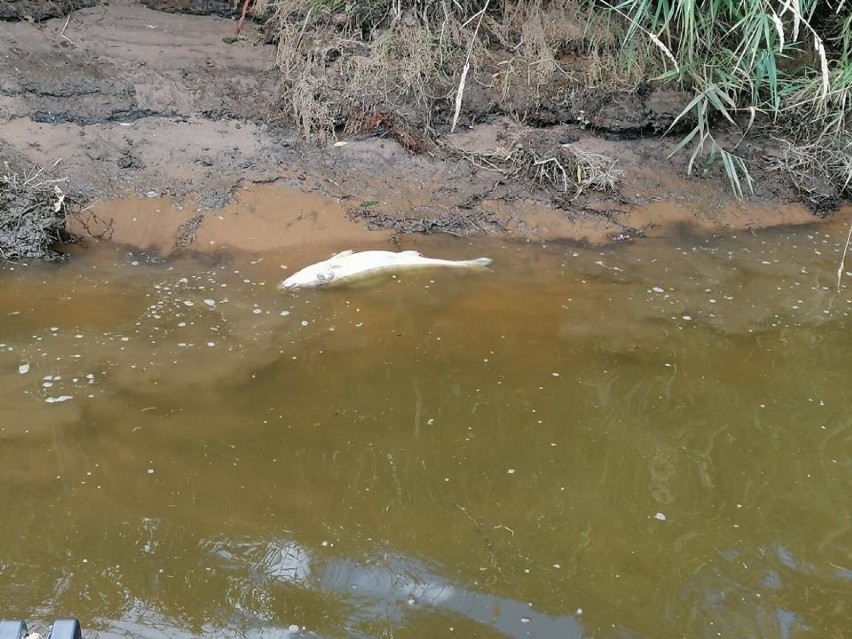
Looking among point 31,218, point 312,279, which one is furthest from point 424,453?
A: point 31,218

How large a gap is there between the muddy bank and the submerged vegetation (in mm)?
155

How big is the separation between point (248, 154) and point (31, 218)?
63.5 inches

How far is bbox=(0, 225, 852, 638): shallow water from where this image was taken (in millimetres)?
2875

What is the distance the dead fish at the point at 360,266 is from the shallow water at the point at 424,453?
0.10m

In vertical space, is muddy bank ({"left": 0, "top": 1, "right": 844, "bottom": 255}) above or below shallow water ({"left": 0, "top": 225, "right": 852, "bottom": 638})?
above

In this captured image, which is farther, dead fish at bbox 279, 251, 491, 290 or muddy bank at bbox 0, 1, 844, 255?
muddy bank at bbox 0, 1, 844, 255

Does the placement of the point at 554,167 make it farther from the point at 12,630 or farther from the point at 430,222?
the point at 12,630

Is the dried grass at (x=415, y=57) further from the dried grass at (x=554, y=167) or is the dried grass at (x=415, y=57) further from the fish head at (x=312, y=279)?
the fish head at (x=312, y=279)

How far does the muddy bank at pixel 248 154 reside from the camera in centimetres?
578

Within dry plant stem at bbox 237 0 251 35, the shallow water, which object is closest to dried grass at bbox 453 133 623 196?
the shallow water

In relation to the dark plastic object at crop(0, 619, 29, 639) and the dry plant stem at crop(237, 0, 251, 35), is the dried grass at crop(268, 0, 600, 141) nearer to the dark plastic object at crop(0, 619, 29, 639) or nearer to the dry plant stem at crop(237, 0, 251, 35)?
the dry plant stem at crop(237, 0, 251, 35)

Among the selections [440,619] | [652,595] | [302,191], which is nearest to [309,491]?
[440,619]

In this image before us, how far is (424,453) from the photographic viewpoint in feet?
11.7

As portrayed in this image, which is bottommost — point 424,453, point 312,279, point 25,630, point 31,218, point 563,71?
point 424,453
